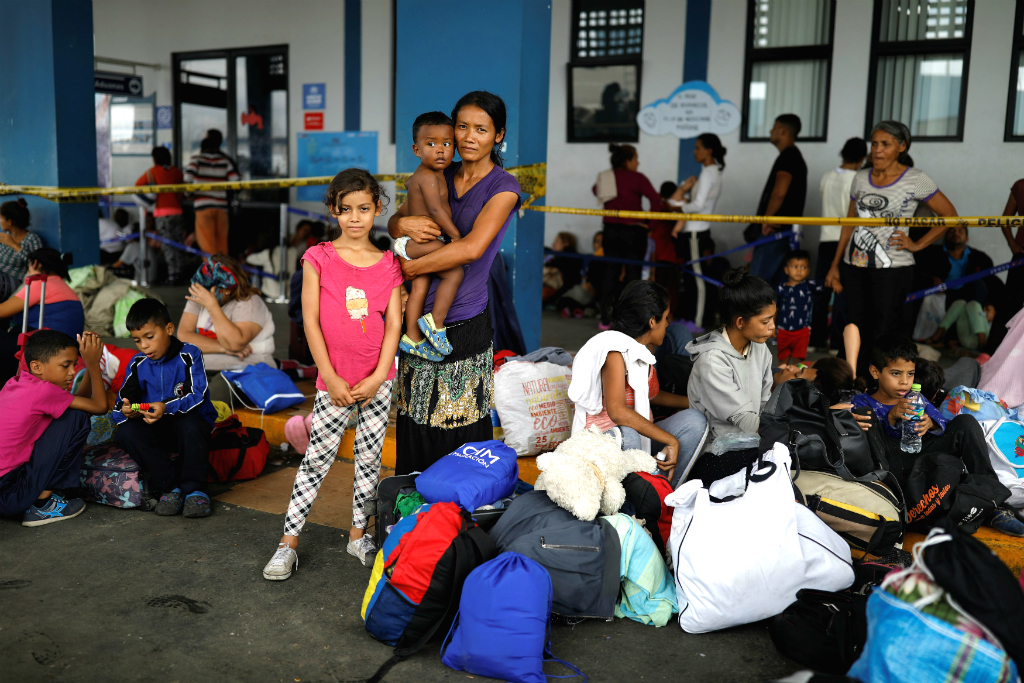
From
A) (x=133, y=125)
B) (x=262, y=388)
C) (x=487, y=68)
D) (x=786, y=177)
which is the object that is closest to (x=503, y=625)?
(x=262, y=388)

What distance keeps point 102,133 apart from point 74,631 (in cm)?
1224

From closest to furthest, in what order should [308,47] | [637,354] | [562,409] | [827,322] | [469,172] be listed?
1. [469,172]
2. [637,354]
3. [562,409]
4. [827,322]
5. [308,47]

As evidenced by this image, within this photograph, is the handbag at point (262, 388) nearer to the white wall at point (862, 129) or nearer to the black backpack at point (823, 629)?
the black backpack at point (823, 629)

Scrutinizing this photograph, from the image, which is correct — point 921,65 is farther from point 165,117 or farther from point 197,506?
point 165,117

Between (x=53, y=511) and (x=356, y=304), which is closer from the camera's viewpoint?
(x=356, y=304)

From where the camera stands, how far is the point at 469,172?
314cm

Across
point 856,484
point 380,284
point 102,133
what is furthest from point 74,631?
point 102,133

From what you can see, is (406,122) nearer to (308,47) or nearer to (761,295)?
(761,295)

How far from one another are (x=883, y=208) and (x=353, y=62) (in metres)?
7.99

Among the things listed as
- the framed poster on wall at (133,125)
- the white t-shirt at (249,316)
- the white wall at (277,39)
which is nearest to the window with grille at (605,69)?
the white wall at (277,39)

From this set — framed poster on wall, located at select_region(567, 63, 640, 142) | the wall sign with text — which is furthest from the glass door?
the wall sign with text

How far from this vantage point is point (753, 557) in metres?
2.78

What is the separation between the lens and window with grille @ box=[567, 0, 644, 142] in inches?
372

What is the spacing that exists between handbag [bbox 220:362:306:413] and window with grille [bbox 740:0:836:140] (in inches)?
238
